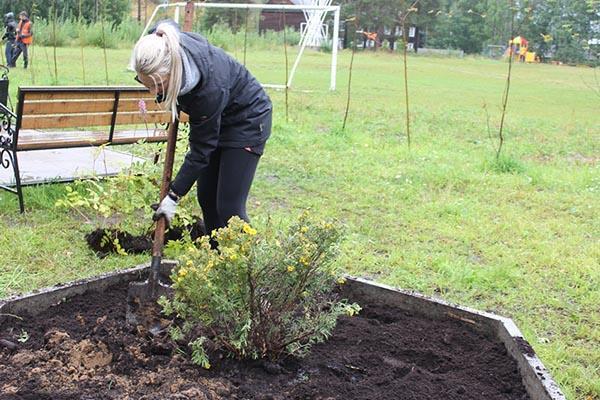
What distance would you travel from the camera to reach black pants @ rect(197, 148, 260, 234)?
378cm

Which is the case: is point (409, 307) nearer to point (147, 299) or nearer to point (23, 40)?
point (147, 299)

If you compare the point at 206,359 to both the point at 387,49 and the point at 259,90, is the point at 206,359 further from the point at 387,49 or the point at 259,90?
Answer: the point at 387,49

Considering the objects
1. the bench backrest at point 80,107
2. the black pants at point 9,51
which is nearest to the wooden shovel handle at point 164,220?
the bench backrest at point 80,107

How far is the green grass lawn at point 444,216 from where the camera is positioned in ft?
14.5

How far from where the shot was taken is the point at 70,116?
5750mm

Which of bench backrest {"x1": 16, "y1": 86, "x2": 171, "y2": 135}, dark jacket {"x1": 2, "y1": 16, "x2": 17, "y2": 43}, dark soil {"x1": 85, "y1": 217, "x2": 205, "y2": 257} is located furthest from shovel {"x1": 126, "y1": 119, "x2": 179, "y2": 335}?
dark jacket {"x1": 2, "y1": 16, "x2": 17, "y2": 43}

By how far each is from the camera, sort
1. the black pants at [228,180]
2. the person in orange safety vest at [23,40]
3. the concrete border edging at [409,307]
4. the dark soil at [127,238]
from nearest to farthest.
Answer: the concrete border edging at [409,307] < the black pants at [228,180] < the dark soil at [127,238] < the person in orange safety vest at [23,40]

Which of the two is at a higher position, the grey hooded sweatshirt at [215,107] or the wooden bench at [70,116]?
the grey hooded sweatshirt at [215,107]

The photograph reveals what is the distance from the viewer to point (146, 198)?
181 inches

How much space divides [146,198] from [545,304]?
2.57 m

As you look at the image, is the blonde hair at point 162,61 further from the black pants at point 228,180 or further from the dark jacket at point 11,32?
the dark jacket at point 11,32

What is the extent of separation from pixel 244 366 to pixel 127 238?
2222mm

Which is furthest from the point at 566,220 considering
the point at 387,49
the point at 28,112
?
the point at 387,49

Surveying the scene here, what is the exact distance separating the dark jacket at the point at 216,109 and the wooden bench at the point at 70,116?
1563 millimetres
